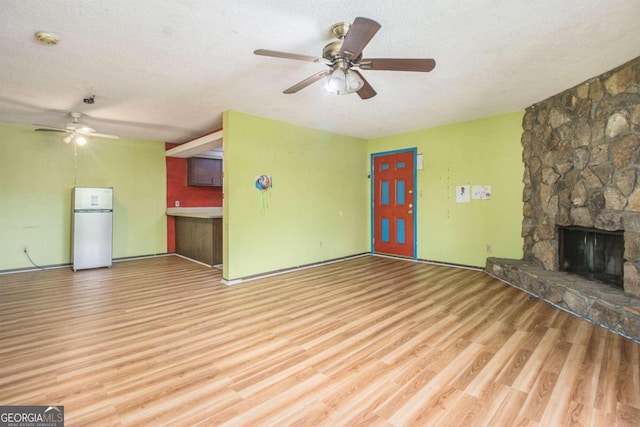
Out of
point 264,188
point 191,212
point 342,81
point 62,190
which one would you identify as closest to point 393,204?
point 264,188

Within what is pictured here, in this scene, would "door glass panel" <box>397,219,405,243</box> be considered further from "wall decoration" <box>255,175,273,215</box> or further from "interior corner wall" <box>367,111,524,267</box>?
"wall decoration" <box>255,175,273,215</box>

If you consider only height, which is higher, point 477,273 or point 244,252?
point 244,252

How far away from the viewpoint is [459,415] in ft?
5.54

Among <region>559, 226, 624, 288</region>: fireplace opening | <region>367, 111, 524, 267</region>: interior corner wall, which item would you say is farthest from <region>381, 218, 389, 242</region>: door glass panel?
<region>559, 226, 624, 288</region>: fireplace opening

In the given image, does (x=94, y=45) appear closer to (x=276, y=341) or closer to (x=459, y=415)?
(x=276, y=341)

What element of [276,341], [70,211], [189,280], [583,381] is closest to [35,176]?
[70,211]

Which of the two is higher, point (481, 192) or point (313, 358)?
point (481, 192)

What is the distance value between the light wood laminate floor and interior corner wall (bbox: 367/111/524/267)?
1.12 m

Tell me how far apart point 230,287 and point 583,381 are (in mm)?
3725

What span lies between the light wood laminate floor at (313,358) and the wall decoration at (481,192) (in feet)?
5.07

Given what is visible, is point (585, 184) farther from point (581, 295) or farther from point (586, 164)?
point (581, 295)

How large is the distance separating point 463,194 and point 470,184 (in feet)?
0.66

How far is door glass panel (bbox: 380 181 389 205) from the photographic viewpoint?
20.3 feet

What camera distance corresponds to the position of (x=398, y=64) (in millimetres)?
2242
